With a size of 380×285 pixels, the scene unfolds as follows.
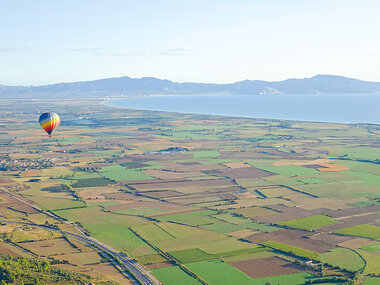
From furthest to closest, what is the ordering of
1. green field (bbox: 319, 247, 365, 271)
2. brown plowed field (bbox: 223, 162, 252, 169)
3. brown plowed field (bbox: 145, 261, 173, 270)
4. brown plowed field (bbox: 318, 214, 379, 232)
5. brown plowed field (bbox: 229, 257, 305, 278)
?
brown plowed field (bbox: 223, 162, 252, 169) < brown plowed field (bbox: 318, 214, 379, 232) < brown plowed field (bbox: 145, 261, 173, 270) < green field (bbox: 319, 247, 365, 271) < brown plowed field (bbox: 229, 257, 305, 278)

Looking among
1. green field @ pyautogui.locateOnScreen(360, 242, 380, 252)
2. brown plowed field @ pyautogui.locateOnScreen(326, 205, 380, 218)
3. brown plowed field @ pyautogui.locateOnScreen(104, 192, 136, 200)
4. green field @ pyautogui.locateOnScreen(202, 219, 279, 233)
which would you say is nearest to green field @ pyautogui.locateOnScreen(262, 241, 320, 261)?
green field @ pyautogui.locateOnScreen(202, 219, 279, 233)

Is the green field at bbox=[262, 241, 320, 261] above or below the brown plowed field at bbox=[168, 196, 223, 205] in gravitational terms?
below

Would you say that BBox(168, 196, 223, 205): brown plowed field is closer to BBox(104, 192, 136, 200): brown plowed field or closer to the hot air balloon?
BBox(104, 192, 136, 200): brown plowed field

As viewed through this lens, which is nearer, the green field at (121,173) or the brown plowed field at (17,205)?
the brown plowed field at (17,205)

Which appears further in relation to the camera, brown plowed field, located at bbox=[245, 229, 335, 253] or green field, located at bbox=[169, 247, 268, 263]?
brown plowed field, located at bbox=[245, 229, 335, 253]

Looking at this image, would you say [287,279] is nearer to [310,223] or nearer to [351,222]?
[310,223]

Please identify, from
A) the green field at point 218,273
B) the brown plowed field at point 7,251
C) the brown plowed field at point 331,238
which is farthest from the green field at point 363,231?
the brown plowed field at point 7,251

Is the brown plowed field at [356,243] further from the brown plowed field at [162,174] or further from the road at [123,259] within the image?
the brown plowed field at [162,174]
